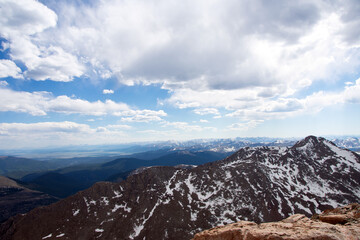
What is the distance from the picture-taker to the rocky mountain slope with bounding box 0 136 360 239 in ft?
424

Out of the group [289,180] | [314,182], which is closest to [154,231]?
[289,180]

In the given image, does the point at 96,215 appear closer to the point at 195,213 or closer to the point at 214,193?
the point at 195,213

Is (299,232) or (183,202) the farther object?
(183,202)

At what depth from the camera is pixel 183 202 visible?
153m

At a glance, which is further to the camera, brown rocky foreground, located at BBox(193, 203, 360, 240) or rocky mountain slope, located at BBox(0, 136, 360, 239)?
rocky mountain slope, located at BBox(0, 136, 360, 239)

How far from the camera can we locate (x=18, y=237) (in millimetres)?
122062

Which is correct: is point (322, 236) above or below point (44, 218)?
above

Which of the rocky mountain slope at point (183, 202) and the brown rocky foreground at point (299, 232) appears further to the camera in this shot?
the rocky mountain slope at point (183, 202)

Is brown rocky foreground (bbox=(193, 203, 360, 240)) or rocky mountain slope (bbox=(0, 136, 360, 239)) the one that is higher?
brown rocky foreground (bbox=(193, 203, 360, 240))

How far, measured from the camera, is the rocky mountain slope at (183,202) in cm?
12925

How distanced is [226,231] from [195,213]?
135m

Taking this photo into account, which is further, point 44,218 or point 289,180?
point 289,180

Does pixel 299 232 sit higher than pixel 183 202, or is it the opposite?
pixel 299 232

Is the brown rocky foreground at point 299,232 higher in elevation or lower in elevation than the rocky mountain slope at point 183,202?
higher
